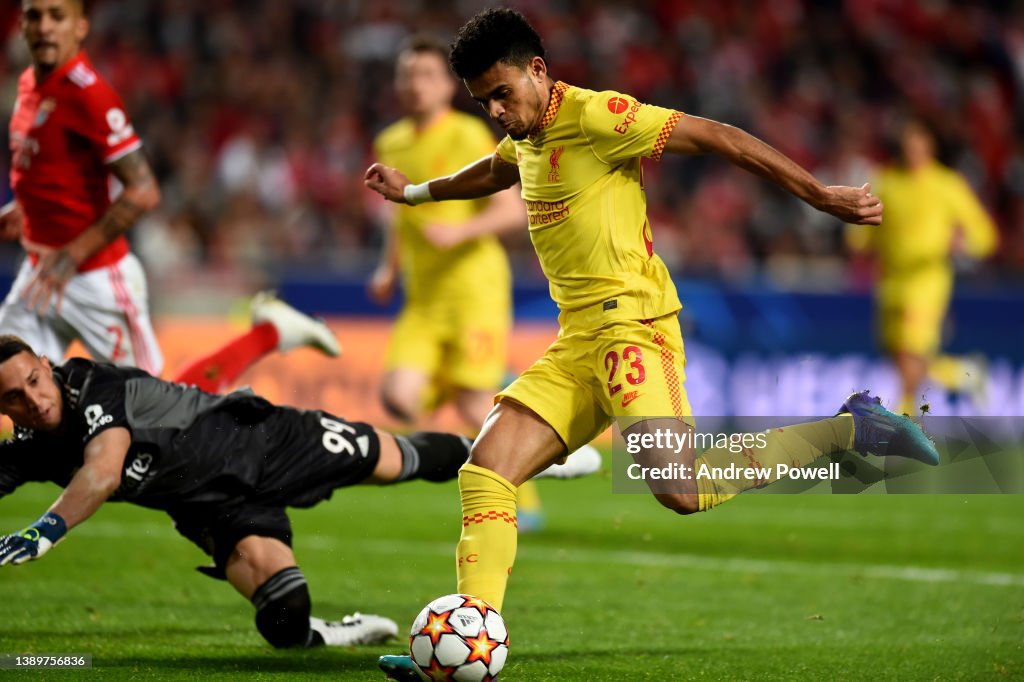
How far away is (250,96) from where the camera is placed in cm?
1828

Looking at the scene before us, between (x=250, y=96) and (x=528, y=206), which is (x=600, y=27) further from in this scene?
(x=528, y=206)

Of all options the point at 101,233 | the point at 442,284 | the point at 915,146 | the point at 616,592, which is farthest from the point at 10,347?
the point at 915,146

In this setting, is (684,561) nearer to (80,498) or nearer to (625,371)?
(625,371)

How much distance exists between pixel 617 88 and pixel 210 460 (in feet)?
44.8

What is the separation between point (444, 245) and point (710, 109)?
10525 millimetres

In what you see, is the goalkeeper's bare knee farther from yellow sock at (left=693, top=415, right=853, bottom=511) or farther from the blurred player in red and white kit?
the blurred player in red and white kit

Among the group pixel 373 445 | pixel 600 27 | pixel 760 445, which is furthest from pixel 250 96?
pixel 760 445

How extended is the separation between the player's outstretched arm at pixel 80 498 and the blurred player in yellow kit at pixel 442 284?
373 centimetres

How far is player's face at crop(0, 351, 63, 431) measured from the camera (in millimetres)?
5012

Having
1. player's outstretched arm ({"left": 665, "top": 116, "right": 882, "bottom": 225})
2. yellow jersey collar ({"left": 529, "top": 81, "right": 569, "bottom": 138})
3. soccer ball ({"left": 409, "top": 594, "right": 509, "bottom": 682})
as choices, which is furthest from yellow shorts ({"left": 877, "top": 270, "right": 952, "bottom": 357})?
soccer ball ({"left": 409, "top": 594, "right": 509, "bottom": 682})

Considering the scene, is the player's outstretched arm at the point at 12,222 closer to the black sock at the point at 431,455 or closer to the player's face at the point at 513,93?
the black sock at the point at 431,455

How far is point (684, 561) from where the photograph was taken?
26.9 feet

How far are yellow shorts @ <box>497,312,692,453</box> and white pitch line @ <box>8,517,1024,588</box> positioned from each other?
118 inches

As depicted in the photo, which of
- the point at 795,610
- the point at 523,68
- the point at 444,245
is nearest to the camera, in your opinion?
the point at 523,68
